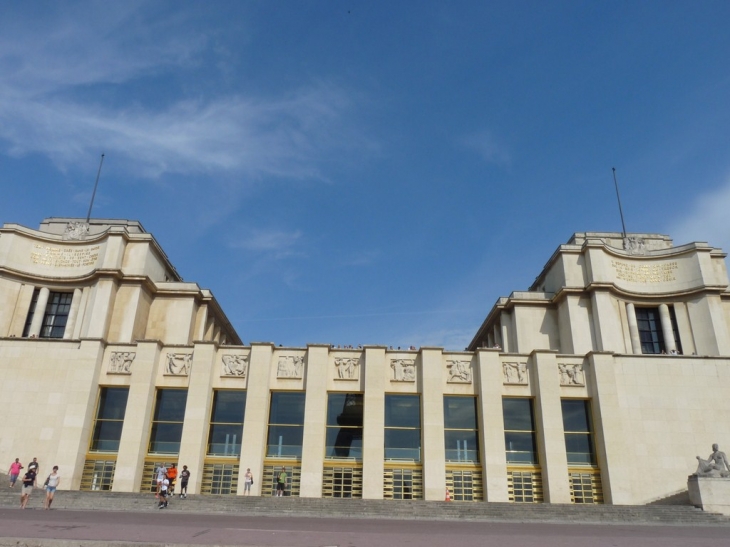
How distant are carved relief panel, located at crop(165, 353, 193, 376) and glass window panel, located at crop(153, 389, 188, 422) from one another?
108 centimetres

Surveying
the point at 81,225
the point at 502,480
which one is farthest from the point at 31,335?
the point at 502,480

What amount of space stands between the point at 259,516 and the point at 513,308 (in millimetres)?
29104

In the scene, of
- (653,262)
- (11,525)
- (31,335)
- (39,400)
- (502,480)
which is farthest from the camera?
(653,262)

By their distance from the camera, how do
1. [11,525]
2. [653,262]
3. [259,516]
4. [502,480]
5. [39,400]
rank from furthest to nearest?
[653,262]
[39,400]
[502,480]
[259,516]
[11,525]

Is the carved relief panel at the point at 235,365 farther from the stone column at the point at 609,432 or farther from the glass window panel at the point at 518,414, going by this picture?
the stone column at the point at 609,432

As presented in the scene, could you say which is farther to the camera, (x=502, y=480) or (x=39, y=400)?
(x=39, y=400)

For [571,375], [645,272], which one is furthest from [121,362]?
[645,272]

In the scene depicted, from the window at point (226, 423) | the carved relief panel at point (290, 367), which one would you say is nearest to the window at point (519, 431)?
the carved relief panel at point (290, 367)

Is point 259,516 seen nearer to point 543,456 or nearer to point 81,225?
point 543,456

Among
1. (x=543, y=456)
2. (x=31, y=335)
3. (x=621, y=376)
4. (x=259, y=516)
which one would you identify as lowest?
(x=259, y=516)

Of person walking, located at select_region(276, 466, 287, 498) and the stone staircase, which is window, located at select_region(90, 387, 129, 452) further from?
person walking, located at select_region(276, 466, 287, 498)

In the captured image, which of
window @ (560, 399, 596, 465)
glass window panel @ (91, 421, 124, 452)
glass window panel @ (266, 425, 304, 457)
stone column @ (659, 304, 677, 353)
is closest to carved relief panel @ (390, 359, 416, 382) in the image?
glass window panel @ (266, 425, 304, 457)

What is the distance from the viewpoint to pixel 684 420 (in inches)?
1355

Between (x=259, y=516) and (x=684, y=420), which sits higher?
(x=684, y=420)
